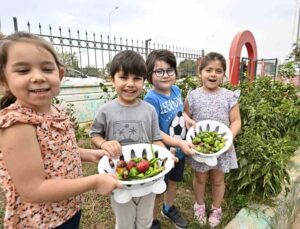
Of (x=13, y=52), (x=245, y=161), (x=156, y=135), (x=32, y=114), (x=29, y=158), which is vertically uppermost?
(x=13, y=52)

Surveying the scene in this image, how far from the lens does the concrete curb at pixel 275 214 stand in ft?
6.52

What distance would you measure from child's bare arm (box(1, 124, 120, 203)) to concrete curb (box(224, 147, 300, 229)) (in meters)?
1.47

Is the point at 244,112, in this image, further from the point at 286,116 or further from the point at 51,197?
the point at 51,197

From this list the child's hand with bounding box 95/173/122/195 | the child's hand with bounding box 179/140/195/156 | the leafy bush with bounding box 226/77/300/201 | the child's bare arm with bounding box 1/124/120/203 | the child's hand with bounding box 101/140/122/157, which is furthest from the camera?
the leafy bush with bounding box 226/77/300/201

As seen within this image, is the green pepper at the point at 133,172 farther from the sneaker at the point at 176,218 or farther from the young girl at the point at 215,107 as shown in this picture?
the sneaker at the point at 176,218

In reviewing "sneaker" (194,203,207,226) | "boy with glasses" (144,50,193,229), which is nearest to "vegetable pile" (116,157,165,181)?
"boy with glasses" (144,50,193,229)

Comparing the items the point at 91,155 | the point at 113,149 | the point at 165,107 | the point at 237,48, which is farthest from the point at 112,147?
the point at 237,48

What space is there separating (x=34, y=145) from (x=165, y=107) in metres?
1.15

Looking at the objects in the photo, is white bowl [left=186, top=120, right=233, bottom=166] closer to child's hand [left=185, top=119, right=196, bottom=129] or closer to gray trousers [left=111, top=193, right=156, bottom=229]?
child's hand [left=185, top=119, right=196, bottom=129]

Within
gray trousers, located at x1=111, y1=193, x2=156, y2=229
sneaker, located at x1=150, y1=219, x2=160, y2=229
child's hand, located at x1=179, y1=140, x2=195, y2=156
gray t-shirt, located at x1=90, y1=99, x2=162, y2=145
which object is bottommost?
sneaker, located at x1=150, y1=219, x2=160, y2=229

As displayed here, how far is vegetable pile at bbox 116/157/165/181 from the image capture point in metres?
1.27

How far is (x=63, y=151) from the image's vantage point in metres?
1.09

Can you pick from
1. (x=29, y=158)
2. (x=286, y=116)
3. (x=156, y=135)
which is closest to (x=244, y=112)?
(x=286, y=116)

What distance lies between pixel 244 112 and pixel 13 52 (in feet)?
9.07
